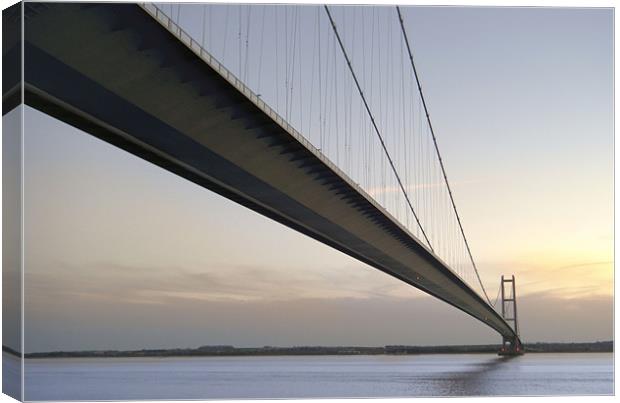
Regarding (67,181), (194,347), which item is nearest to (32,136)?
(67,181)

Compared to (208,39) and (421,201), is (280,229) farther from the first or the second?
(421,201)

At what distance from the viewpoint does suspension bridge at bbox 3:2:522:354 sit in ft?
41.9

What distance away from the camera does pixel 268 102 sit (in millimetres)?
16484

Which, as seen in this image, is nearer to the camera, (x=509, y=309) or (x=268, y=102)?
(x=268, y=102)

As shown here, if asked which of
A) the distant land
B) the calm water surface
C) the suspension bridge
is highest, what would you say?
the suspension bridge

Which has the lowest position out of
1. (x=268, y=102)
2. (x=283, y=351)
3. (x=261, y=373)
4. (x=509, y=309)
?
(x=261, y=373)

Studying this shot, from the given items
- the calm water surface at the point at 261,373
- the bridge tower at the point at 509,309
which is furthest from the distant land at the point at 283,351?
the bridge tower at the point at 509,309

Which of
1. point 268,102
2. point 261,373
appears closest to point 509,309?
point 261,373

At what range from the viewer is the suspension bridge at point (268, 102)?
41.9 ft

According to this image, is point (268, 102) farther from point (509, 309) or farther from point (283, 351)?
point (509, 309)

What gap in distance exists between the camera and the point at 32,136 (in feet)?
44.4

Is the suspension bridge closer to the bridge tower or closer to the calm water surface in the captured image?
the bridge tower

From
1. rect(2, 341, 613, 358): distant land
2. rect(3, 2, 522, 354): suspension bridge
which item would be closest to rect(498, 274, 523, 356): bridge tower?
rect(3, 2, 522, 354): suspension bridge

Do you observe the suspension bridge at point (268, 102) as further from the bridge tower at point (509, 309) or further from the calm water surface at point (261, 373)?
the calm water surface at point (261, 373)
